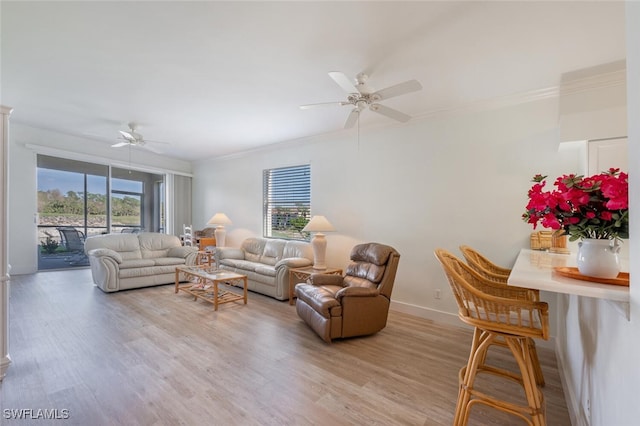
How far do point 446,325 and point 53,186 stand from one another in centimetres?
786

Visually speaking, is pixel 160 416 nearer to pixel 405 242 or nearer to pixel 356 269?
pixel 356 269

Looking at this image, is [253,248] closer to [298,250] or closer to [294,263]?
[298,250]

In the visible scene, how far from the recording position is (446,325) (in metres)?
3.58

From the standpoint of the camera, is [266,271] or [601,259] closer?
[601,259]

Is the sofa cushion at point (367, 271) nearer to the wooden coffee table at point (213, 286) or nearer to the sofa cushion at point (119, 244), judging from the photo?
the wooden coffee table at point (213, 286)

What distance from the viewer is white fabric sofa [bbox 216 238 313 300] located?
14.7 feet

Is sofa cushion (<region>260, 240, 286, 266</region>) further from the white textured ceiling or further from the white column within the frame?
the white column

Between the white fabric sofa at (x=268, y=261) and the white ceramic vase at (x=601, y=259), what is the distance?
364cm

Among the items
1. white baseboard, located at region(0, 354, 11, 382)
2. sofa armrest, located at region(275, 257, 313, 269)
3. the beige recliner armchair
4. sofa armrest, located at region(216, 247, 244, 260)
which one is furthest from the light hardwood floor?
sofa armrest, located at region(216, 247, 244, 260)

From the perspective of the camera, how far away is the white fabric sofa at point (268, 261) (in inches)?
176

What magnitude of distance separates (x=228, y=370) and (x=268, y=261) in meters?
3.02

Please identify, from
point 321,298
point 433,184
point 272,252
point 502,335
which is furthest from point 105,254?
point 502,335

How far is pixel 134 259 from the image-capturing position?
5.26 m

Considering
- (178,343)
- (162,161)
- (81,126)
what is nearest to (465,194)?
(178,343)
